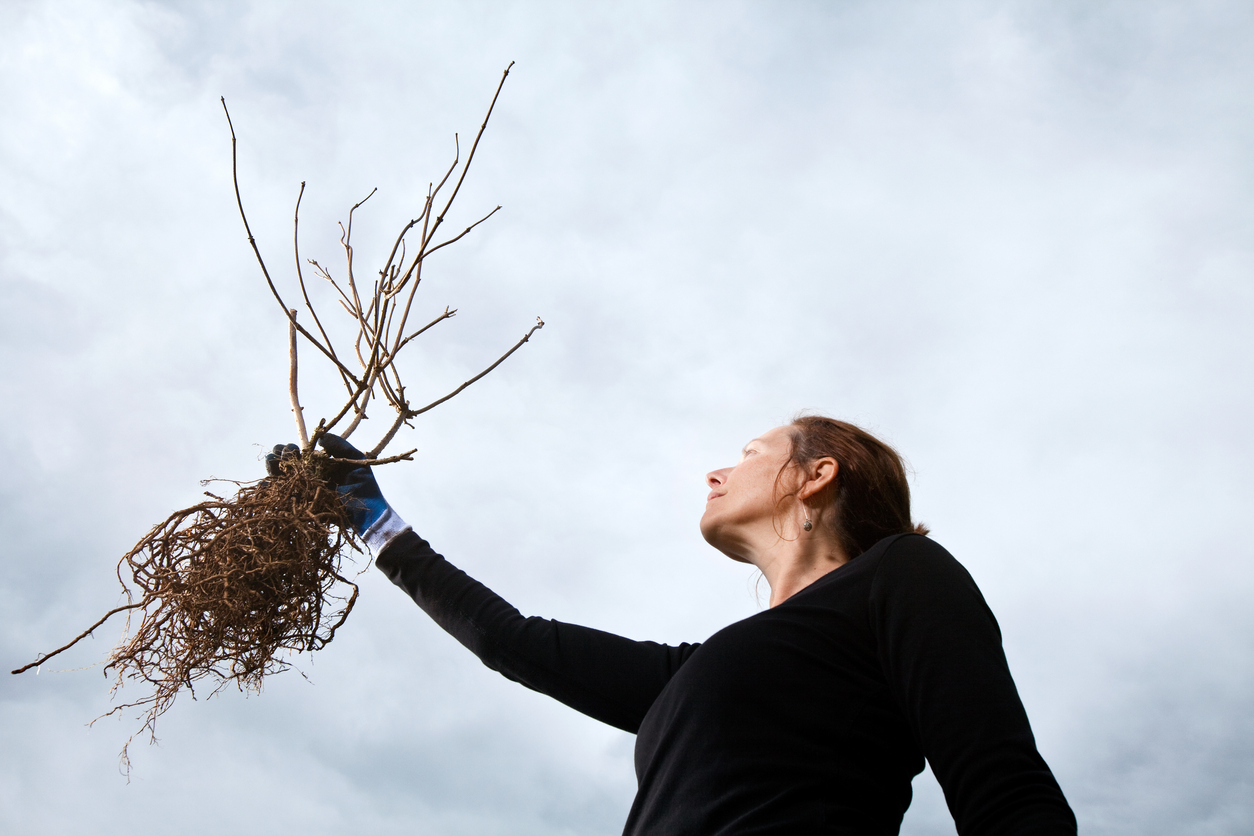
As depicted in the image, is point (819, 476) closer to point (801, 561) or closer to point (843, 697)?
point (801, 561)

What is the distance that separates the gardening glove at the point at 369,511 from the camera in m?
1.64

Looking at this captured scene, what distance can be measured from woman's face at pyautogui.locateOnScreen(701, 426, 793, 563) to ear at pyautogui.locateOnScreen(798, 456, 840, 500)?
0.05 metres

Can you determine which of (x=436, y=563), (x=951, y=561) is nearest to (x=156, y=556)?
(x=436, y=563)

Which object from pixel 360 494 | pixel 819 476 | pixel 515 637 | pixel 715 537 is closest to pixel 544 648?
pixel 515 637

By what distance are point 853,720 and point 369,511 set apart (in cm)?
107

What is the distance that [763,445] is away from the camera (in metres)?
1.58

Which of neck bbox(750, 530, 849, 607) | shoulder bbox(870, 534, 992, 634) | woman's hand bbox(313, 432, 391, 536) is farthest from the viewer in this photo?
woman's hand bbox(313, 432, 391, 536)

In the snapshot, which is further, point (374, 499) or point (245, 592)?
point (374, 499)

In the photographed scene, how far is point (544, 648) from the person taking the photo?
154cm

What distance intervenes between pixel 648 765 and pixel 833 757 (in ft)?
0.90

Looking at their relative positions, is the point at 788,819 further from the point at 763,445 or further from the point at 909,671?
the point at 763,445

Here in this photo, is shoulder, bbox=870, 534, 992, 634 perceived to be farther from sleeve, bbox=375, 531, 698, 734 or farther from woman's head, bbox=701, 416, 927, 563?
sleeve, bbox=375, 531, 698, 734

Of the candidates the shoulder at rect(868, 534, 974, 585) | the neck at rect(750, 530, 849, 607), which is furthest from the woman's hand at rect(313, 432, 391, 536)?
the shoulder at rect(868, 534, 974, 585)

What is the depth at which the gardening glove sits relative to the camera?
164 cm
